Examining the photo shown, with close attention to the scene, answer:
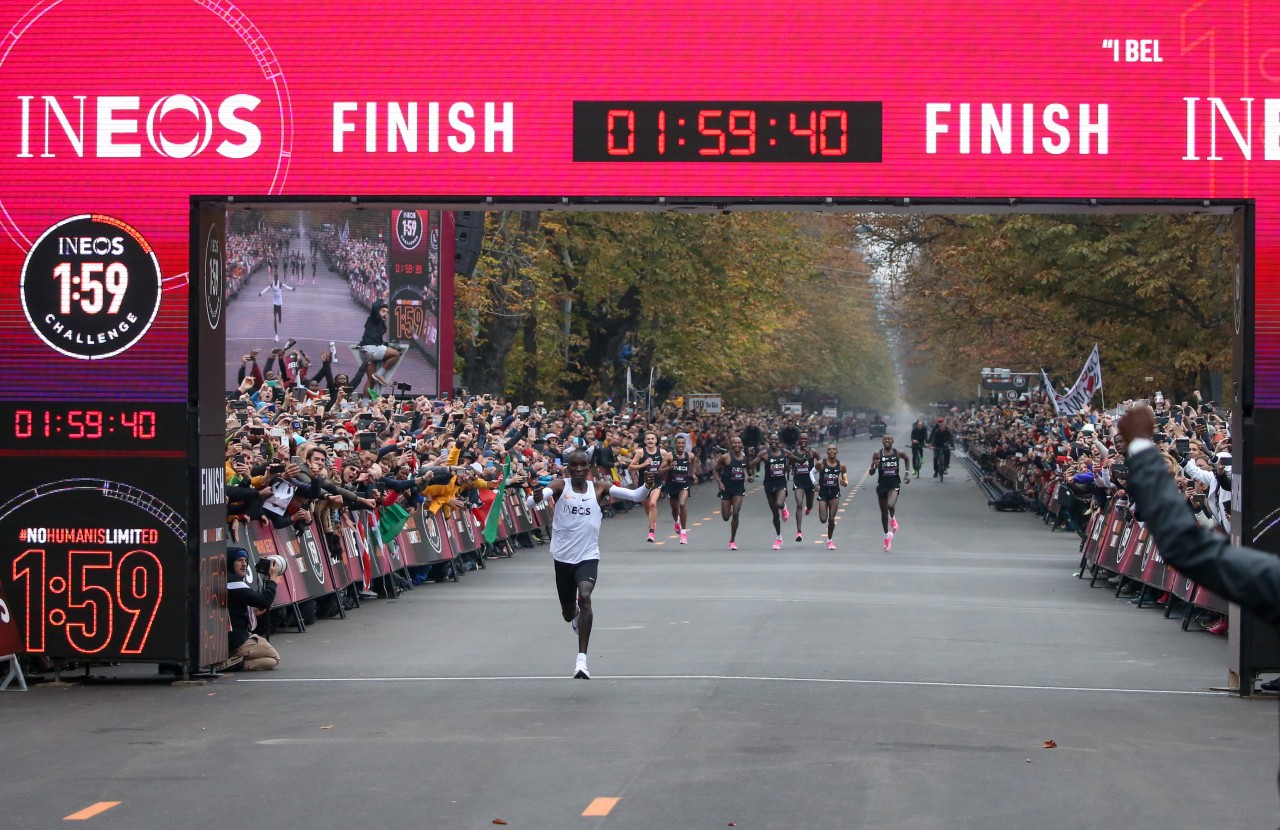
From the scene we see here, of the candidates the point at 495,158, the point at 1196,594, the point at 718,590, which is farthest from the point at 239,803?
the point at 718,590

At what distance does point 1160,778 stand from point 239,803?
16.1 feet

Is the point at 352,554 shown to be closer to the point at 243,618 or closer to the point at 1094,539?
the point at 243,618

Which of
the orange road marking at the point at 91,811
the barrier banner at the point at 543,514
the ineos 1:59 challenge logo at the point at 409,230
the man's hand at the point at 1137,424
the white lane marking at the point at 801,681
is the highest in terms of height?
the ineos 1:59 challenge logo at the point at 409,230

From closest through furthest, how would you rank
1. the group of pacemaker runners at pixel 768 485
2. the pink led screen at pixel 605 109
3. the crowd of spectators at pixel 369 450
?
the pink led screen at pixel 605 109 < the crowd of spectators at pixel 369 450 < the group of pacemaker runners at pixel 768 485

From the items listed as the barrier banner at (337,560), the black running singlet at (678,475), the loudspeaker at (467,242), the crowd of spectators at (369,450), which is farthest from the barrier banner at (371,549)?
the loudspeaker at (467,242)

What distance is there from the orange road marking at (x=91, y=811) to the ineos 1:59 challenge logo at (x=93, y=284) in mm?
5633

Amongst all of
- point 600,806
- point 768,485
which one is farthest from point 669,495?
point 600,806

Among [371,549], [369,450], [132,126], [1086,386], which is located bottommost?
[371,549]

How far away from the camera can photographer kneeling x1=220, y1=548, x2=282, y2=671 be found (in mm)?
14766

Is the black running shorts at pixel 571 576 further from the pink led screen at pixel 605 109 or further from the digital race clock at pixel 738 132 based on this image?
the digital race clock at pixel 738 132

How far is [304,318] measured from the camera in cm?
3506

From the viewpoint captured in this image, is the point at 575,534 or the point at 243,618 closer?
the point at 575,534

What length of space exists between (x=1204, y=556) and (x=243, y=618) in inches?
461

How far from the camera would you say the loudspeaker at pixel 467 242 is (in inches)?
1657
